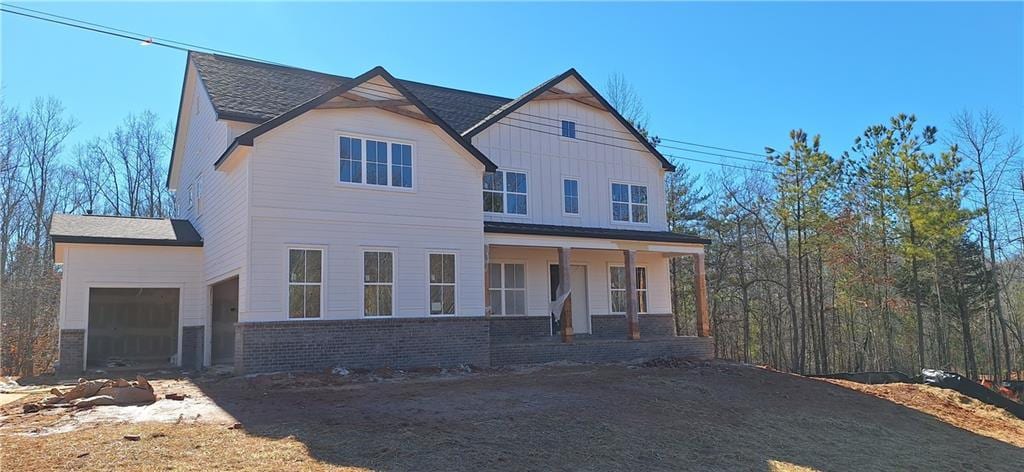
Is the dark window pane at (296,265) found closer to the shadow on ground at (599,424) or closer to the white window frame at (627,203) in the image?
the shadow on ground at (599,424)

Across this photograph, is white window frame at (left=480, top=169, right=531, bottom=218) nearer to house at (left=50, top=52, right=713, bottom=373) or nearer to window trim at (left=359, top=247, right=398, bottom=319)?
house at (left=50, top=52, right=713, bottom=373)

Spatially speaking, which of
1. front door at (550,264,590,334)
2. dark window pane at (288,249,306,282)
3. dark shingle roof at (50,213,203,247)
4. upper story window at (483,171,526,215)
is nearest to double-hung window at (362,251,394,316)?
dark window pane at (288,249,306,282)

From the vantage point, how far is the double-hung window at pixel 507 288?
18375mm

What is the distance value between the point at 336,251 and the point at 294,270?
916 mm

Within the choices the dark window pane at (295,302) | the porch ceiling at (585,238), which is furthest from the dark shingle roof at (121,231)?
the porch ceiling at (585,238)

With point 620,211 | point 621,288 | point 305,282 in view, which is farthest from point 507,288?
point 305,282

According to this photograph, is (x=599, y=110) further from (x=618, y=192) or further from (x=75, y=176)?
(x=75, y=176)

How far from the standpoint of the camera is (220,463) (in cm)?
666

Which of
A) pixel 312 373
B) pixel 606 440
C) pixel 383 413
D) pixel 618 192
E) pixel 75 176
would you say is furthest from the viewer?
pixel 75 176

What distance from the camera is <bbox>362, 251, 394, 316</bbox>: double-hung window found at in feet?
46.4

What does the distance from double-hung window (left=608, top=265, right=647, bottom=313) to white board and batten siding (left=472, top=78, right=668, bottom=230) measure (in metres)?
1.37

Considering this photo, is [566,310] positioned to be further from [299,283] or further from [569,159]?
[299,283]

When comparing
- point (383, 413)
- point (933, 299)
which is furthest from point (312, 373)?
point (933, 299)

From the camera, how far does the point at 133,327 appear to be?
17625mm
